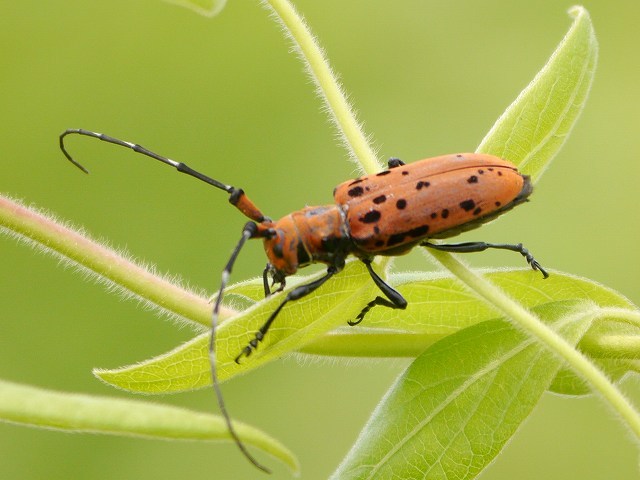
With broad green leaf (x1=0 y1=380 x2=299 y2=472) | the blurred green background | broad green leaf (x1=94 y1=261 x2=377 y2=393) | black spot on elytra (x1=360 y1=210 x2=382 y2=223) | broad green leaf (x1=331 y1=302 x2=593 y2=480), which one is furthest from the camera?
the blurred green background

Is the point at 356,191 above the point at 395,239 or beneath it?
above

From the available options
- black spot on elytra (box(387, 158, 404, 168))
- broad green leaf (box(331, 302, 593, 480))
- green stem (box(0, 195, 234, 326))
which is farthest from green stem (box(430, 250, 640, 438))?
black spot on elytra (box(387, 158, 404, 168))

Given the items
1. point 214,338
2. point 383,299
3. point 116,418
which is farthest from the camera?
point 383,299

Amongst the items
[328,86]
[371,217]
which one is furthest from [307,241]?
[328,86]

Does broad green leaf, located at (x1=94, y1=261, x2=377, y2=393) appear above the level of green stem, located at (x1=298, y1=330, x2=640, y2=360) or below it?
above

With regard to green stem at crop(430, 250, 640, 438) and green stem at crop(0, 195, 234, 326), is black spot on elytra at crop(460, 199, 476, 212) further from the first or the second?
green stem at crop(0, 195, 234, 326)

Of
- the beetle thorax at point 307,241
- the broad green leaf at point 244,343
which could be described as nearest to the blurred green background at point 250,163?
the beetle thorax at point 307,241

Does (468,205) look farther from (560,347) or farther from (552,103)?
(560,347)

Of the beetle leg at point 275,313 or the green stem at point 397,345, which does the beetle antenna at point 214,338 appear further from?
the green stem at point 397,345
